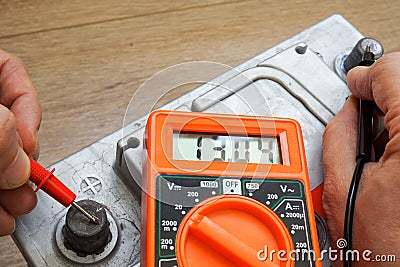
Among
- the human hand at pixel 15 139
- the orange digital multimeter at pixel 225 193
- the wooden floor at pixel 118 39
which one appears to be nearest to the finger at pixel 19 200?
the human hand at pixel 15 139

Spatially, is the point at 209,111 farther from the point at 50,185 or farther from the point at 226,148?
the point at 50,185

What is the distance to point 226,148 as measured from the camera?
1.77ft

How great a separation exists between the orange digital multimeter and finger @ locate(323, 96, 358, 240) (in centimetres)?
4

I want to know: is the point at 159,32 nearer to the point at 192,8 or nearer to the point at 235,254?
the point at 192,8

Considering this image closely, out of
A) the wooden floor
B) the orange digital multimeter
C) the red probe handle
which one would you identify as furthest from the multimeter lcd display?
the wooden floor

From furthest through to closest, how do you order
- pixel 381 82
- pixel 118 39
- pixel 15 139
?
pixel 118 39 < pixel 381 82 < pixel 15 139

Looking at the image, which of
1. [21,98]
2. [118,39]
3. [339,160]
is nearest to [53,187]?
[21,98]

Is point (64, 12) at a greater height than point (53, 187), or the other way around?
point (64, 12)

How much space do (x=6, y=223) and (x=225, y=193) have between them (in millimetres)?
201

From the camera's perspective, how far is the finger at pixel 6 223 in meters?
0.52

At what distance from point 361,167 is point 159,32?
16.8 inches

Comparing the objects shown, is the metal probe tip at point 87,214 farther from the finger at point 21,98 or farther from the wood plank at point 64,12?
the wood plank at point 64,12

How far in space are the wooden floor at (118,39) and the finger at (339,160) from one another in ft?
0.97

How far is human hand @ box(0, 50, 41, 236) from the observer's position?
0.45m
